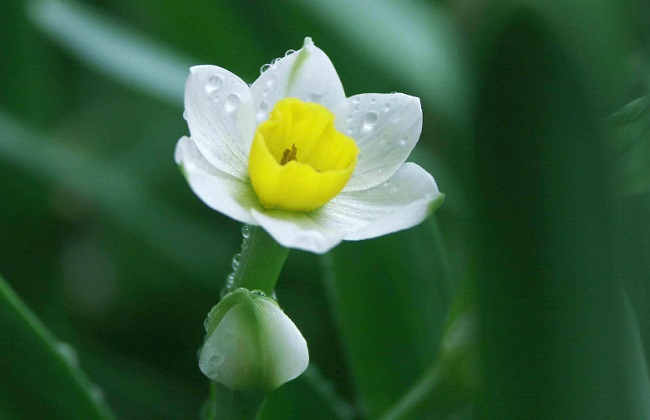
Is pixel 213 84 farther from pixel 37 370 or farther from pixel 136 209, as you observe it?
pixel 136 209

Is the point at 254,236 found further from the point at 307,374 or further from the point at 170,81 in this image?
the point at 170,81

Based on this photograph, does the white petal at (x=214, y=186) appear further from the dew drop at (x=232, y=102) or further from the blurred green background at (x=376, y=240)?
the blurred green background at (x=376, y=240)

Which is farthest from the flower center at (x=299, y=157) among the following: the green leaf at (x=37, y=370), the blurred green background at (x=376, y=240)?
the green leaf at (x=37, y=370)

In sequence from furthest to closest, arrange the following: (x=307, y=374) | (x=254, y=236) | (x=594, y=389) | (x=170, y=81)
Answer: (x=170, y=81) → (x=307, y=374) → (x=254, y=236) → (x=594, y=389)

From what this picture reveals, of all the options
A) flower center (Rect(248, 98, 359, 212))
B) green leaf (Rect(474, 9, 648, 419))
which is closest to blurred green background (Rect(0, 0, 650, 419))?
green leaf (Rect(474, 9, 648, 419))

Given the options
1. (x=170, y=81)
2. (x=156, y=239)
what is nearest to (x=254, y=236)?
(x=170, y=81)
